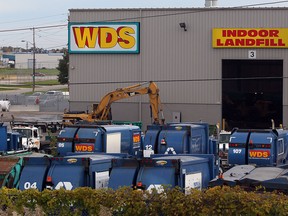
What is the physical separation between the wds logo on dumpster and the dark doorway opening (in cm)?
692

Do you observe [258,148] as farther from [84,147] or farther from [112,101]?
[112,101]

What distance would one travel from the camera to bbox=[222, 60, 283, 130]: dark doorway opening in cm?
5253

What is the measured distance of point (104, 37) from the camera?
5206 centimetres

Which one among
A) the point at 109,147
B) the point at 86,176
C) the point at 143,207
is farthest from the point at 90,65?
the point at 143,207

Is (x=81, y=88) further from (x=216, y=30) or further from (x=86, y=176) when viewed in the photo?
(x=86, y=176)

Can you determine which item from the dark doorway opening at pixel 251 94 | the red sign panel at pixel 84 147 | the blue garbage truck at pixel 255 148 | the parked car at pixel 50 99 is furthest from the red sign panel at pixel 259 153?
the parked car at pixel 50 99

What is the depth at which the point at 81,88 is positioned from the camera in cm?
5322

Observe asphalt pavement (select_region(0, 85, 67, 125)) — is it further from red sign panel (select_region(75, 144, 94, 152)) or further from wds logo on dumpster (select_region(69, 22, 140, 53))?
red sign panel (select_region(75, 144, 94, 152))

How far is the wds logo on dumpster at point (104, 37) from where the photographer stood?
51.4 meters

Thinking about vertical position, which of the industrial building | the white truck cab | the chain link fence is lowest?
the white truck cab

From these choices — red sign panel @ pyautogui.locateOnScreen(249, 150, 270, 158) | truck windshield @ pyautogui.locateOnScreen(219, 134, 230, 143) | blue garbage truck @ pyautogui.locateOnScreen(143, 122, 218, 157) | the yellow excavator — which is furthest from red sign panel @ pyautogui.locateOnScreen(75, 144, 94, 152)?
the yellow excavator

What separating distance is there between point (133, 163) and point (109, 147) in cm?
1057

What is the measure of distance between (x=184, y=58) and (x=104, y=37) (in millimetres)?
6011

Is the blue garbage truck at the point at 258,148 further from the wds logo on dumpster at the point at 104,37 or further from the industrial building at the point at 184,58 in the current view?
the wds logo on dumpster at the point at 104,37
